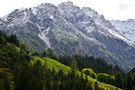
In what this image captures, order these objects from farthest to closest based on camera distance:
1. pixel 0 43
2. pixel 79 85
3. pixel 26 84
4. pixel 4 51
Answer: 1. pixel 0 43
2. pixel 4 51
3. pixel 79 85
4. pixel 26 84

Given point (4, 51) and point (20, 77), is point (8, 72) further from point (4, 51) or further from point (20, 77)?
point (4, 51)

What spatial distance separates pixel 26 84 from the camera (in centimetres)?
12331

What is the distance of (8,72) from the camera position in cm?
14075

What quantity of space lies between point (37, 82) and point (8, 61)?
119ft

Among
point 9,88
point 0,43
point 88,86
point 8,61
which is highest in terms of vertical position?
point 0,43

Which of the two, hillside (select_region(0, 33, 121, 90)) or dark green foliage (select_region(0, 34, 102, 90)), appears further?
dark green foliage (select_region(0, 34, 102, 90))

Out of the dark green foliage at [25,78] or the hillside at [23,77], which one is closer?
the hillside at [23,77]

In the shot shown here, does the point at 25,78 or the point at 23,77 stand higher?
the point at 23,77

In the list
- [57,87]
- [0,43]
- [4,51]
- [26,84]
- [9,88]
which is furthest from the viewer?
[0,43]

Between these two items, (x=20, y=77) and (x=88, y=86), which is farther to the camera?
(x=88, y=86)

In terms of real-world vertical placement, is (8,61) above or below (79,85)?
above

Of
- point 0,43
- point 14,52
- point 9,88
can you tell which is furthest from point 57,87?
point 0,43

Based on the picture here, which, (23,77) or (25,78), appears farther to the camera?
(25,78)

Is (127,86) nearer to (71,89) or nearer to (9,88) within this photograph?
(71,89)
